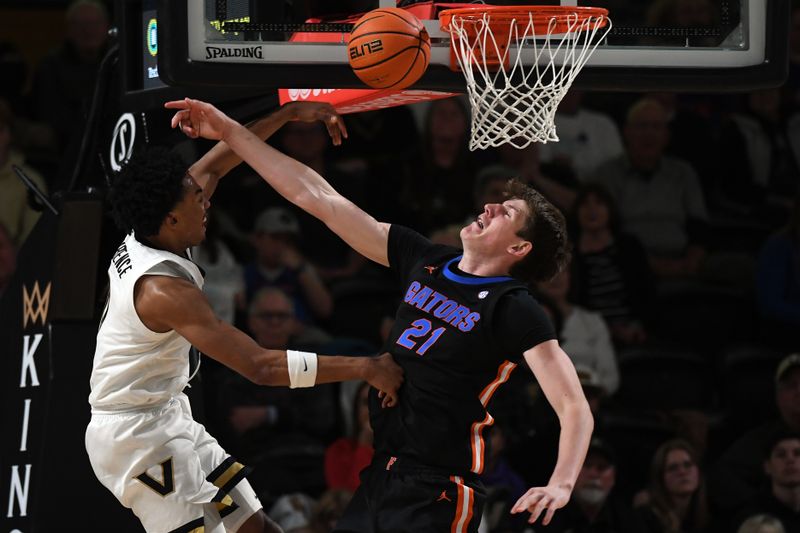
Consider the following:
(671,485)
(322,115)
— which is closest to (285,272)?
(671,485)

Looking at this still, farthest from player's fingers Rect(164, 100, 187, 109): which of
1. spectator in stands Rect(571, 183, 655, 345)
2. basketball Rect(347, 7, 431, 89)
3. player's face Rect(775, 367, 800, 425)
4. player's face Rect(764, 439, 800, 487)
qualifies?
player's face Rect(775, 367, 800, 425)

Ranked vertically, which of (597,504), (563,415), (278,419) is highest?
(563,415)

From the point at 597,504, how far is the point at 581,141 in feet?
8.92

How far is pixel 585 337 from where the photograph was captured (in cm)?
880

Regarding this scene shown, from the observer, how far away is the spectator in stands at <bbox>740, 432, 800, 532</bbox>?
26.8 feet

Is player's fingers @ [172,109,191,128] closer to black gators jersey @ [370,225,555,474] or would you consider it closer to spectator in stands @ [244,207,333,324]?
black gators jersey @ [370,225,555,474]

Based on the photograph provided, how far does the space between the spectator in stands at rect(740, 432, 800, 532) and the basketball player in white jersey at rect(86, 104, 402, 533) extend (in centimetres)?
404

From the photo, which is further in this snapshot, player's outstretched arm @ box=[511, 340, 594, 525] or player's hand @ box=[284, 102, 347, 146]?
player's hand @ box=[284, 102, 347, 146]

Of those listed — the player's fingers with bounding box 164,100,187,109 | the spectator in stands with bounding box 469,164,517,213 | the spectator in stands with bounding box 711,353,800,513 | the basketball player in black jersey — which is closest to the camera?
the basketball player in black jersey

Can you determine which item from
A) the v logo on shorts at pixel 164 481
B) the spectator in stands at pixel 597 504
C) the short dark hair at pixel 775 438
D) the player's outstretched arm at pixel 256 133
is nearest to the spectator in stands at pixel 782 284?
the short dark hair at pixel 775 438

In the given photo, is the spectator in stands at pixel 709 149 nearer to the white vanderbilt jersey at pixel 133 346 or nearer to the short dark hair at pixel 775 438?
the short dark hair at pixel 775 438

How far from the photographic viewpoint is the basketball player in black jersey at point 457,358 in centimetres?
474

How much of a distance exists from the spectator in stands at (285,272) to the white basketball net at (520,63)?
3773 millimetres

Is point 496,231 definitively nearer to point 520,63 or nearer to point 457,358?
point 457,358
